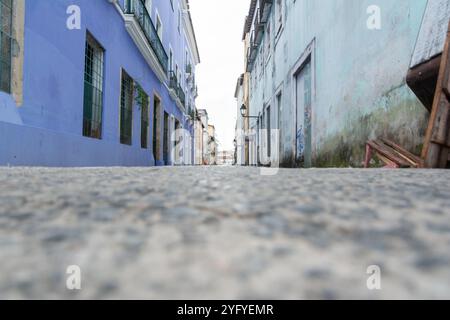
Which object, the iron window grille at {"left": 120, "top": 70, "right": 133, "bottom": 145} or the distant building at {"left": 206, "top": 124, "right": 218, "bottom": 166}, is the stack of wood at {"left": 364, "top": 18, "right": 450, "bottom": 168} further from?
the distant building at {"left": 206, "top": 124, "right": 218, "bottom": 166}

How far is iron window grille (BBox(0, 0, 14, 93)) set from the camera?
349 cm

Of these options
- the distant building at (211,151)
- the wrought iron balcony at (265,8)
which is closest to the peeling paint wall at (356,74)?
the wrought iron balcony at (265,8)

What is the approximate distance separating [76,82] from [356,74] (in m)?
4.36

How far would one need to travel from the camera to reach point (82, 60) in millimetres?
5492

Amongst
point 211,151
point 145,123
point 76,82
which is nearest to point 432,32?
point 76,82

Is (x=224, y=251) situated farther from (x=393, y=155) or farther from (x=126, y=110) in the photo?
(x=126, y=110)

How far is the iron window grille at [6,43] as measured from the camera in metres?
3.49

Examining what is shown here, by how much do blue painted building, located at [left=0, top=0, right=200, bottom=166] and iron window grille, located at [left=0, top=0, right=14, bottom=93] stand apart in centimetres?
1

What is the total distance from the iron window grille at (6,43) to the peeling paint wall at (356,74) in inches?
170

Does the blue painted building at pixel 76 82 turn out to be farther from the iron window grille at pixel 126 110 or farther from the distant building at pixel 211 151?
the distant building at pixel 211 151

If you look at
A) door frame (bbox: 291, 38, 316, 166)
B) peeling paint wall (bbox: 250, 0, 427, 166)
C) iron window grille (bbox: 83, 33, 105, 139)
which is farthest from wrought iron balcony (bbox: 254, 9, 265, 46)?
iron window grille (bbox: 83, 33, 105, 139)

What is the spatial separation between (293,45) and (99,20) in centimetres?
540

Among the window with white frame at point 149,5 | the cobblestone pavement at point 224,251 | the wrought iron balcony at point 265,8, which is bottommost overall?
the cobblestone pavement at point 224,251
